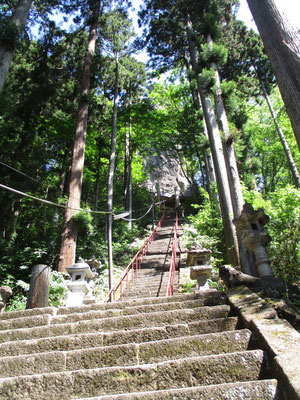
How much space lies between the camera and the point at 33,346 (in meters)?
3.01

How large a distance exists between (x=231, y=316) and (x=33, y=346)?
228cm

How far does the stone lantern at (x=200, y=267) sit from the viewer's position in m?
5.74

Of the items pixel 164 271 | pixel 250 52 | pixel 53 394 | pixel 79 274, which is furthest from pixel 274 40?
pixel 250 52

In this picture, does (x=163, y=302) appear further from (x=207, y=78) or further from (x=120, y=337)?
(x=207, y=78)

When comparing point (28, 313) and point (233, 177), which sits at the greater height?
point (233, 177)

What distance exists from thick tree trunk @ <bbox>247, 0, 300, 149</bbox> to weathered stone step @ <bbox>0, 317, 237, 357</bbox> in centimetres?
226

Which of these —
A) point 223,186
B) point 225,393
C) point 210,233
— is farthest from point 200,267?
point 210,233

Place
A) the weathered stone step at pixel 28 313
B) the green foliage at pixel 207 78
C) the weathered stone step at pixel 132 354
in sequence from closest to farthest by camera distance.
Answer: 1. the weathered stone step at pixel 132 354
2. the weathered stone step at pixel 28 313
3. the green foliage at pixel 207 78

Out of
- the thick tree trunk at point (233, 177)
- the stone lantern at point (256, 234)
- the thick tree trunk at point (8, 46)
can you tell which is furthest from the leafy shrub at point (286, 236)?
the thick tree trunk at point (8, 46)

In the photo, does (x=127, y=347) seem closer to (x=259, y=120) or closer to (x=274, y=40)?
(x=274, y=40)

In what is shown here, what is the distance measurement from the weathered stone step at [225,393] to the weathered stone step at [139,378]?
26 cm

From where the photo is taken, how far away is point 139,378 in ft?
7.20

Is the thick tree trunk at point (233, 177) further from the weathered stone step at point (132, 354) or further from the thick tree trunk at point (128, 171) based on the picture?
the thick tree trunk at point (128, 171)

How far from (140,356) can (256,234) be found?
117 inches
